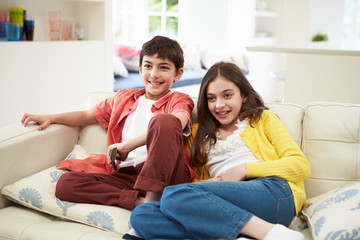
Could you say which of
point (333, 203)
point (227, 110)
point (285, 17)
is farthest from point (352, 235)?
point (285, 17)

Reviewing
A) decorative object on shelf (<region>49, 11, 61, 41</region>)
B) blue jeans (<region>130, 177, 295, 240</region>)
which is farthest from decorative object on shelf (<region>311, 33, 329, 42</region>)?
blue jeans (<region>130, 177, 295, 240</region>)

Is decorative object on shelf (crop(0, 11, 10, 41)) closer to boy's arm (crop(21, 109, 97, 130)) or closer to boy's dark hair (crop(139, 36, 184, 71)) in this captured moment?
boy's arm (crop(21, 109, 97, 130))

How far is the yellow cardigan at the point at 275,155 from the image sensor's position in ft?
5.08

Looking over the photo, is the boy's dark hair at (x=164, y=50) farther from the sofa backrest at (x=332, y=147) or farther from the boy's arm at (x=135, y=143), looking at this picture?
the sofa backrest at (x=332, y=147)

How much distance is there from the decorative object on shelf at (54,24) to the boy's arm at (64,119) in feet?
5.06

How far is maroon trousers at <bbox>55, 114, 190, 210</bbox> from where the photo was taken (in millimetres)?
1479

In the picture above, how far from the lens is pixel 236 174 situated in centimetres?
156

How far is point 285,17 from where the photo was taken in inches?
262

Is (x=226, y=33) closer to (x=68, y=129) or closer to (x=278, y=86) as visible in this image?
(x=278, y=86)

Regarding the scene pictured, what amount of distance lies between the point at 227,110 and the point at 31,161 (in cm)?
82

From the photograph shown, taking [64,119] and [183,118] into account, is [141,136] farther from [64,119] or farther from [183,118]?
[64,119]

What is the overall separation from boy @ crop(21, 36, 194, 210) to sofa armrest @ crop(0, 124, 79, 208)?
45 mm

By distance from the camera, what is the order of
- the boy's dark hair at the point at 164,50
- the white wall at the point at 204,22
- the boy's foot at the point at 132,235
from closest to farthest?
the boy's foot at the point at 132,235 < the boy's dark hair at the point at 164,50 < the white wall at the point at 204,22

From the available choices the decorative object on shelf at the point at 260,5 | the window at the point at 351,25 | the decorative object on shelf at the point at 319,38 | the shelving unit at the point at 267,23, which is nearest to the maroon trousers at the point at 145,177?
the shelving unit at the point at 267,23
